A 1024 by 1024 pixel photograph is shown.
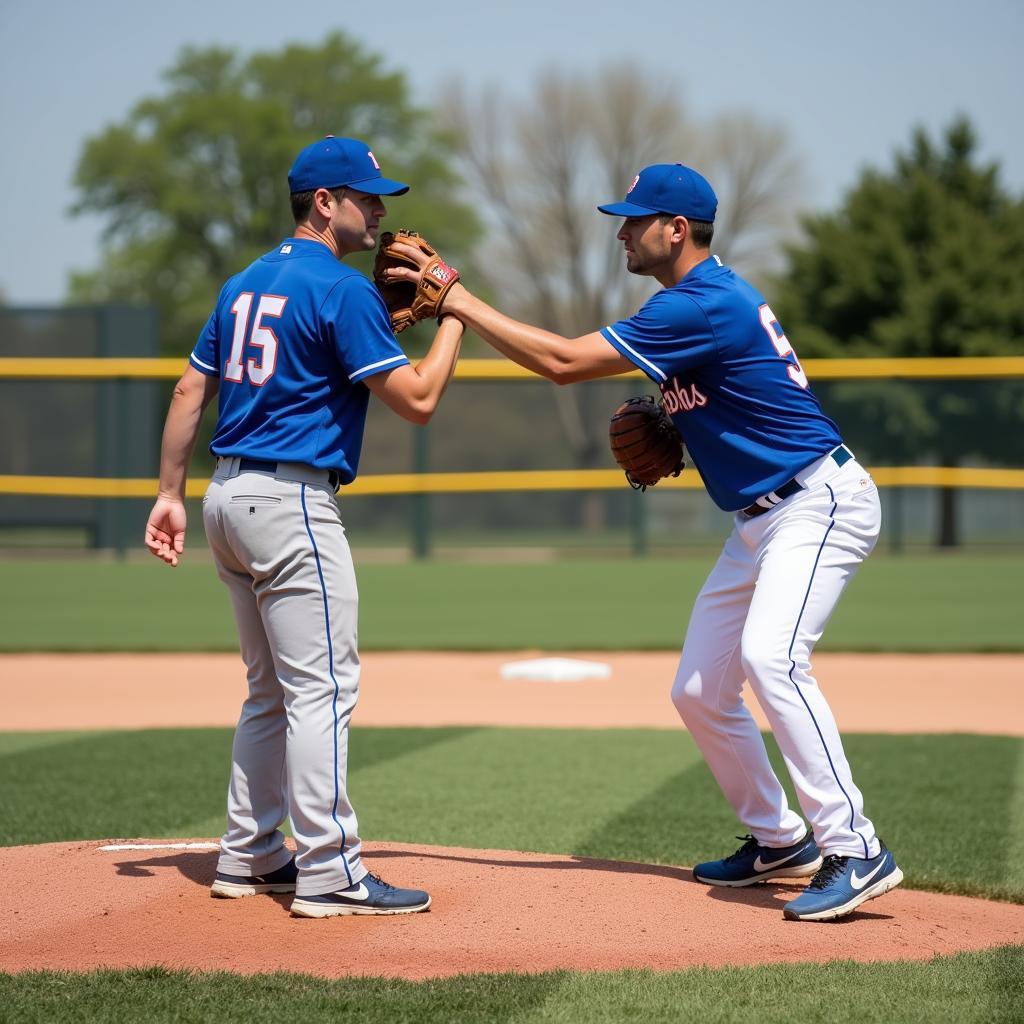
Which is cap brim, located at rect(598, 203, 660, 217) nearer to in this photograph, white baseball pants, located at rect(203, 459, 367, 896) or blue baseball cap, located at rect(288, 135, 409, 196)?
blue baseball cap, located at rect(288, 135, 409, 196)

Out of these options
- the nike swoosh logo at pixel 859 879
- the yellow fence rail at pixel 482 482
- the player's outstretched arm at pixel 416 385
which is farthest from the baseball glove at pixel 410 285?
the yellow fence rail at pixel 482 482

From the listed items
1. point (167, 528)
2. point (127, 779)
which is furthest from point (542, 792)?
point (167, 528)

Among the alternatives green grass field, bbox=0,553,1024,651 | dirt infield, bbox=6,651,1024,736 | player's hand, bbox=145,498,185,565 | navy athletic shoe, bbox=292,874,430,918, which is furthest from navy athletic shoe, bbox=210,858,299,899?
green grass field, bbox=0,553,1024,651

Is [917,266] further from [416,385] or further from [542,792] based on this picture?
[416,385]

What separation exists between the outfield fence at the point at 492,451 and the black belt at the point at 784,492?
7.88 m

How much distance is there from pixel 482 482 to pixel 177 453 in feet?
28.2

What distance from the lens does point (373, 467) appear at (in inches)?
609

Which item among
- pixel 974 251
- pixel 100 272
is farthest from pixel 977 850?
pixel 100 272

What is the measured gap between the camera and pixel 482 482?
12492mm

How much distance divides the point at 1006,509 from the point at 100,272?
33.1 meters

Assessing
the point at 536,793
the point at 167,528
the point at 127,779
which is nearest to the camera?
the point at 167,528

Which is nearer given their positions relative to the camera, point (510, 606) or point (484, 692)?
point (484, 692)

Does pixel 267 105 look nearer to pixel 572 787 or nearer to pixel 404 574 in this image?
pixel 404 574

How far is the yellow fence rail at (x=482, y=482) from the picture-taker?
→ 11914 millimetres
